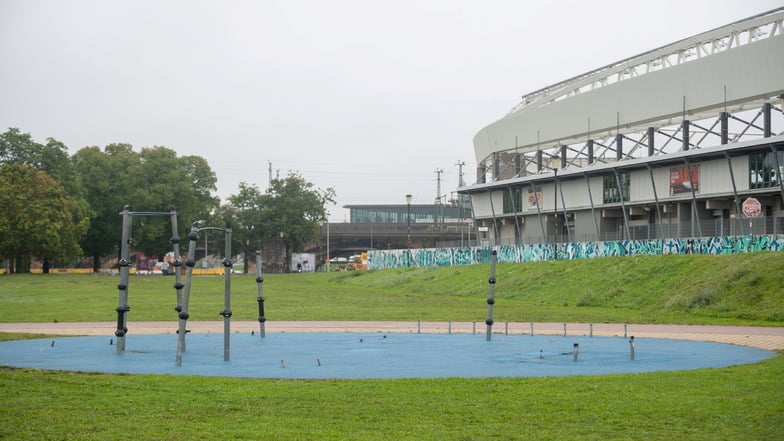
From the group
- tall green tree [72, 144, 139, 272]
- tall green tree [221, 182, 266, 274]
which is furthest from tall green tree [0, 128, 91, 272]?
tall green tree [221, 182, 266, 274]

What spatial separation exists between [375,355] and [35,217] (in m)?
72.3

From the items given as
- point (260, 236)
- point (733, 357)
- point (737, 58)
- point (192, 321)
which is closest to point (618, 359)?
point (733, 357)

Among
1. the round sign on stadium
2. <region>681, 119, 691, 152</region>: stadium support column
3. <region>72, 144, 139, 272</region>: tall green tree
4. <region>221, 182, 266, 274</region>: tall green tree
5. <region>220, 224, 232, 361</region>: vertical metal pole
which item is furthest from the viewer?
<region>221, 182, 266, 274</region>: tall green tree

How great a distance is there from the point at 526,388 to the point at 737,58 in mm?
51525

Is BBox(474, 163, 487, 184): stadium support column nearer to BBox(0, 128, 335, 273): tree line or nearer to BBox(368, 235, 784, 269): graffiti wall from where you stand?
BBox(368, 235, 784, 269): graffiti wall

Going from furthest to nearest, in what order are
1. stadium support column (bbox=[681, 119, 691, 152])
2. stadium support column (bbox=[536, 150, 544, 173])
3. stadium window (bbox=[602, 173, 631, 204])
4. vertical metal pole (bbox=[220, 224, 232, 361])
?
stadium support column (bbox=[536, 150, 544, 173])
stadium window (bbox=[602, 173, 631, 204])
stadium support column (bbox=[681, 119, 691, 152])
vertical metal pole (bbox=[220, 224, 232, 361])

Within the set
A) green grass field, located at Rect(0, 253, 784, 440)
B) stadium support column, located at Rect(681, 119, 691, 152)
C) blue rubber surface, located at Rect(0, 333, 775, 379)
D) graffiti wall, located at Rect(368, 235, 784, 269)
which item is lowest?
green grass field, located at Rect(0, 253, 784, 440)

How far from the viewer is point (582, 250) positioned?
6328 cm

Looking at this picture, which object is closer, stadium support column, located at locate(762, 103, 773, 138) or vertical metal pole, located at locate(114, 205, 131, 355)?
vertical metal pole, located at locate(114, 205, 131, 355)

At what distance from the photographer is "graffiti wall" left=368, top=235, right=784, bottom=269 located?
4942 cm

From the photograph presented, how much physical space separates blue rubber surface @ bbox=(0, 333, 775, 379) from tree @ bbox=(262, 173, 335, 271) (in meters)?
87.0

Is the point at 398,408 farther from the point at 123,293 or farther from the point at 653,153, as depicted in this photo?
the point at 653,153

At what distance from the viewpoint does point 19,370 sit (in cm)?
Result: 1778

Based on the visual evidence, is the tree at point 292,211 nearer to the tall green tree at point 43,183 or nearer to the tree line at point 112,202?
the tree line at point 112,202
